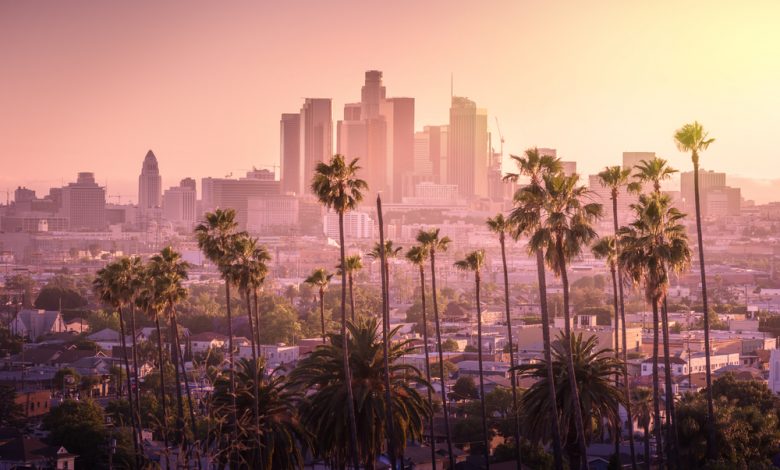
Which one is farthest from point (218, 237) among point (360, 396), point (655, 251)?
point (655, 251)

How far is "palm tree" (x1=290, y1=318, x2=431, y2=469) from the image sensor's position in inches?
1431

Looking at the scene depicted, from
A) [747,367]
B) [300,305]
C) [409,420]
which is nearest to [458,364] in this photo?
[747,367]

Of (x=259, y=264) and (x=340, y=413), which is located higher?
(x=259, y=264)

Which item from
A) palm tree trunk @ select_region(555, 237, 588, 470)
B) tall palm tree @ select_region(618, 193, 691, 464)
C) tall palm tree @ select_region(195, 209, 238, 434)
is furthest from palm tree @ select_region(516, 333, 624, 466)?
tall palm tree @ select_region(195, 209, 238, 434)

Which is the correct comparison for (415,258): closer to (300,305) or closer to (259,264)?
(259,264)

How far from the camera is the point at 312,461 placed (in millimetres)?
49969

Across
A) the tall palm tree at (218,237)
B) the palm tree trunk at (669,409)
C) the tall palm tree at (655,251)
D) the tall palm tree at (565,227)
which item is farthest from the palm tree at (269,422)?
the palm tree trunk at (669,409)

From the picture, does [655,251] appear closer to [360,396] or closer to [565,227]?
[565,227]

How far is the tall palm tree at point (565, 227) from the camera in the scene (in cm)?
3359

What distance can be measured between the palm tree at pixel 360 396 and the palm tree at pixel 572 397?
3335mm

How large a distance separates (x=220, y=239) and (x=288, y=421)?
32.6ft

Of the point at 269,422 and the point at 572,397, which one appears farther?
the point at 269,422

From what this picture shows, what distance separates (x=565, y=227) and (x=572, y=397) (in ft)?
15.0

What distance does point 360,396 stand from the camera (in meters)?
36.5
